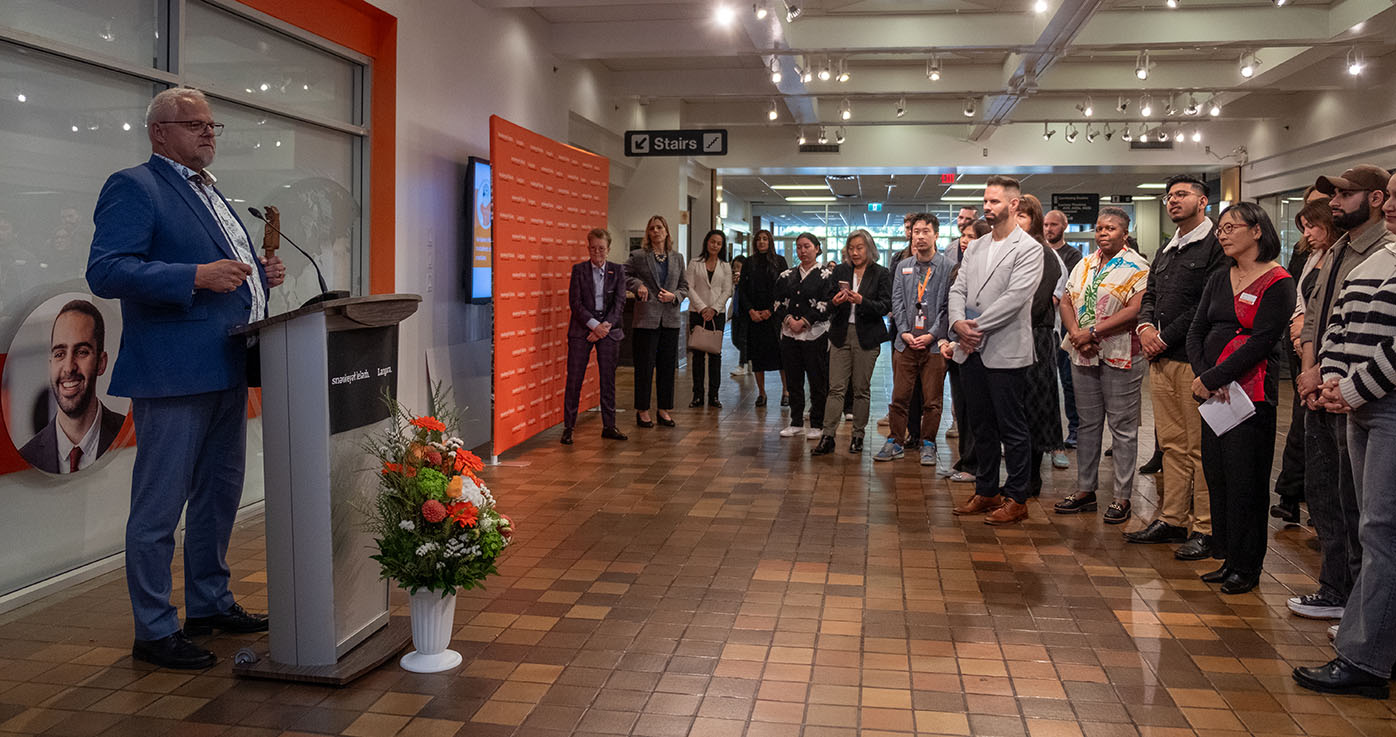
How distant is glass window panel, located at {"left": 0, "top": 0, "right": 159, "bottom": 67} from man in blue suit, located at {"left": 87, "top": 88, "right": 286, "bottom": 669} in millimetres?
1165

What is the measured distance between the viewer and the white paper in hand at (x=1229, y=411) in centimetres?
416

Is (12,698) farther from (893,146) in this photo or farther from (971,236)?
(893,146)

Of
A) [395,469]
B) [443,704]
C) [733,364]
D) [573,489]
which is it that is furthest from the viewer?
[733,364]

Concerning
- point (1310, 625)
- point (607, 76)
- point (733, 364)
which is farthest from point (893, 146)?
point (1310, 625)

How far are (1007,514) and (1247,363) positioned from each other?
Answer: 1.61m

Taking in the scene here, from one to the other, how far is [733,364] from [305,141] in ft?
34.1

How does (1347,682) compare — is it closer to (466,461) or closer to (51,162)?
(466,461)

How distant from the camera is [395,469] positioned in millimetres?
3281

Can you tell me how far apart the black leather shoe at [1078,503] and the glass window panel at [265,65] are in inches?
182

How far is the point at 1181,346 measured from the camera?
4785 millimetres

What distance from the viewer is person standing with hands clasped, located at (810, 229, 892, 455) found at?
7.43m

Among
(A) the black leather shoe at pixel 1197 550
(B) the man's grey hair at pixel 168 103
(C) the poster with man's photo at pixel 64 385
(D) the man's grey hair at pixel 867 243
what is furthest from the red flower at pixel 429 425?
(D) the man's grey hair at pixel 867 243

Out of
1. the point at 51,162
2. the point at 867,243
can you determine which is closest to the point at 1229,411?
the point at 867,243

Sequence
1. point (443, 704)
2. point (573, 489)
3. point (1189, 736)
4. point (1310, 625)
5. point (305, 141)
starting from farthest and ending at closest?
point (573, 489) < point (305, 141) < point (1310, 625) < point (443, 704) < point (1189, 736)
